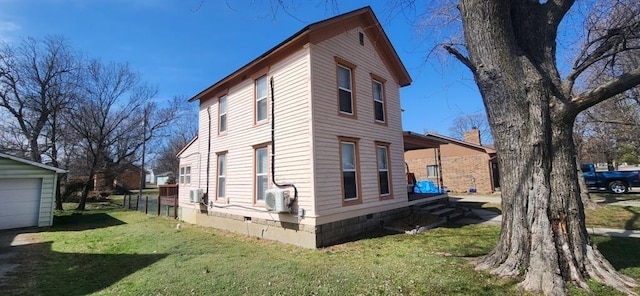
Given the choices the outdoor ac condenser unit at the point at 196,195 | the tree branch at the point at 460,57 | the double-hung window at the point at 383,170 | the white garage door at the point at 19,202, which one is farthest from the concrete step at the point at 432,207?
the white garage door at the point at 19,202

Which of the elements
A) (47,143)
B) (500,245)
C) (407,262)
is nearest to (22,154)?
(47,143)

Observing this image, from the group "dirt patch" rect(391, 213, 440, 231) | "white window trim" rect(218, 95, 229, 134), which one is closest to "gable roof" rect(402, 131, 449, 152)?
"dirt patch" rect(391, 213, 440, 231)

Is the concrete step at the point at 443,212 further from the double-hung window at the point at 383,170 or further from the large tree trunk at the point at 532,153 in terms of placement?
the large tree trunk at the point at 532,153

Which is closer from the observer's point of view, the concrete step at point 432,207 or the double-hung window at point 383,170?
the double-hung window at point 383,170

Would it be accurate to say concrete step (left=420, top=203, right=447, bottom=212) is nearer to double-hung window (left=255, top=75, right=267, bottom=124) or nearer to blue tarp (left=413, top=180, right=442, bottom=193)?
blue tarp (left=413, top=180, right=442, bottom=193)

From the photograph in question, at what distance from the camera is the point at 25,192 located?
11.9 meters

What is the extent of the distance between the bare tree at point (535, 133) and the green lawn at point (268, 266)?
0.38 metres

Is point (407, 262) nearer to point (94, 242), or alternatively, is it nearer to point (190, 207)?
point (94, 242)

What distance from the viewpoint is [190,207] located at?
13.0 metres

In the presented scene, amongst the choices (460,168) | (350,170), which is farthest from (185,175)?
(460,168)

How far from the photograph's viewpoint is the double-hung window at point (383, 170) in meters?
9.68

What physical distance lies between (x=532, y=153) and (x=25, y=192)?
17.4 meters

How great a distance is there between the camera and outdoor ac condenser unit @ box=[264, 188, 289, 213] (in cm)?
772

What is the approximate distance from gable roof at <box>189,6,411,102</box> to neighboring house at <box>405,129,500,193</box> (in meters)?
10.6
